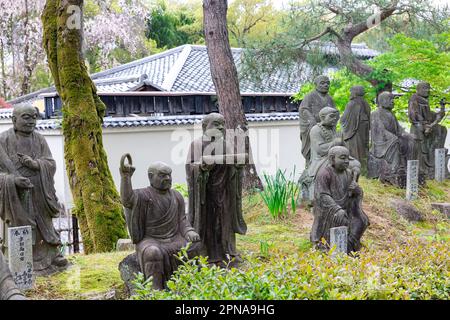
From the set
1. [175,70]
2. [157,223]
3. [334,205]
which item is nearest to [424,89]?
[334,205]

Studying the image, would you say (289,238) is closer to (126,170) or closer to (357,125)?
(126,170)

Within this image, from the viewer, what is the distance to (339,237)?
8789 millimetres

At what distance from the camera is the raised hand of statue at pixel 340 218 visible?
8.98 m

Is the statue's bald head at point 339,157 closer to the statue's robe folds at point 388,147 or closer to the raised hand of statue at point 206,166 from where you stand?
the raised hand of statue at point 206,166

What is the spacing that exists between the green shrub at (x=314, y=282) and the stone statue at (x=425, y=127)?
29.8 ft

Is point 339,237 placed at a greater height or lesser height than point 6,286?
lesser

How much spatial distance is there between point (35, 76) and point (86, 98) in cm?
1965

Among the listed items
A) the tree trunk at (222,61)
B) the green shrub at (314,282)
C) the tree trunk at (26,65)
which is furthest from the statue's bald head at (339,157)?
the tree trunk at (26,65)

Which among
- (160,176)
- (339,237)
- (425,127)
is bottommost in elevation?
(339,237)

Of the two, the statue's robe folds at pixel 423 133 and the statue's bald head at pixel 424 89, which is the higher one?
the statue's bald head at pixel 424 89

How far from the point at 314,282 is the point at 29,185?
14.1 ft

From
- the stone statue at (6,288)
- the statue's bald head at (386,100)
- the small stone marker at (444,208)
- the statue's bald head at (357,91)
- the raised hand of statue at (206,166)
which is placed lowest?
the small stone marker at (444,208)
